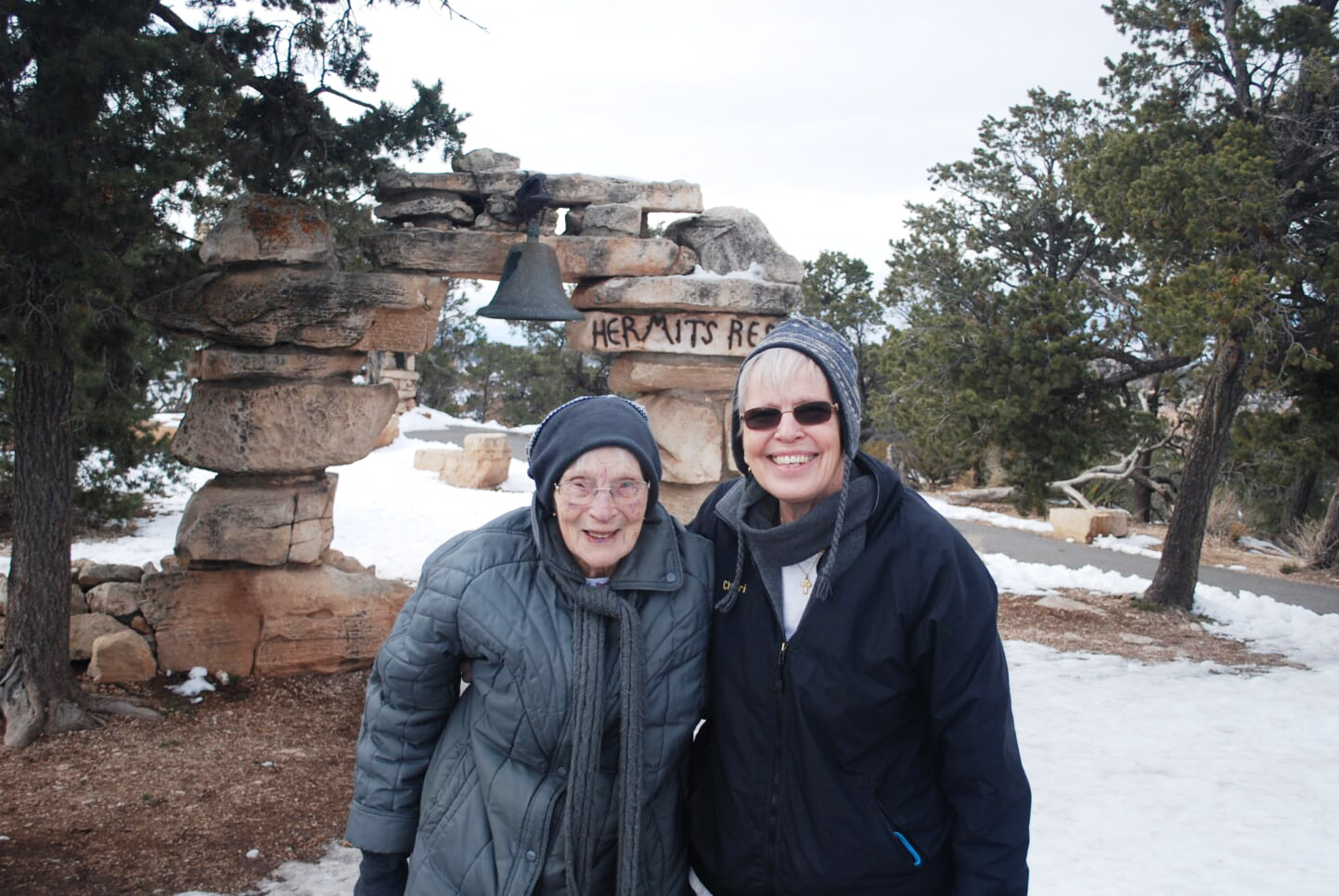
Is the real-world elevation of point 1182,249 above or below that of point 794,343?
above

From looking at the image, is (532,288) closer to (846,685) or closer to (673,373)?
(673,373)

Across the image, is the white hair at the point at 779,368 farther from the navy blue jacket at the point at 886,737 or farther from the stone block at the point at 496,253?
the stone block at the point at 496,253

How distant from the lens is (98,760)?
4625 mm

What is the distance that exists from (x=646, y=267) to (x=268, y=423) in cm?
225

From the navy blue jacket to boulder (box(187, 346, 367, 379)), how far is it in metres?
4.06

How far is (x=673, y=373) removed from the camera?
575cm

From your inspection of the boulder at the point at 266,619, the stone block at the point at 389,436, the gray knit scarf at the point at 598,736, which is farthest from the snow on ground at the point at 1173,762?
the stone block at the point at 389,436

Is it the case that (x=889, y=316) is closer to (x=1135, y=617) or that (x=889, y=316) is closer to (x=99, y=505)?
(x=1135, y=617)

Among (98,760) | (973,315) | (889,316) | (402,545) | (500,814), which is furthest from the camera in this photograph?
Answer: (889,316)

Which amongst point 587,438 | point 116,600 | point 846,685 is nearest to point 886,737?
point 846,685

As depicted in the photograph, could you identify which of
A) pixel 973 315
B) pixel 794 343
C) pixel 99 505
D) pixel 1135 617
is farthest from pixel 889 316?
pixel 794 343

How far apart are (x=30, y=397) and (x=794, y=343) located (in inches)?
167

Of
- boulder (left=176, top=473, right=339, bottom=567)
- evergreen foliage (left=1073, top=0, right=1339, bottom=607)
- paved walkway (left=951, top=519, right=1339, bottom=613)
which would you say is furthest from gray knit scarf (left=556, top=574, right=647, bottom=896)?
paved walkway (left=951, top=519, right=1339, bottom=613)

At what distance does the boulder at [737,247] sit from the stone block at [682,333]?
29 cm
